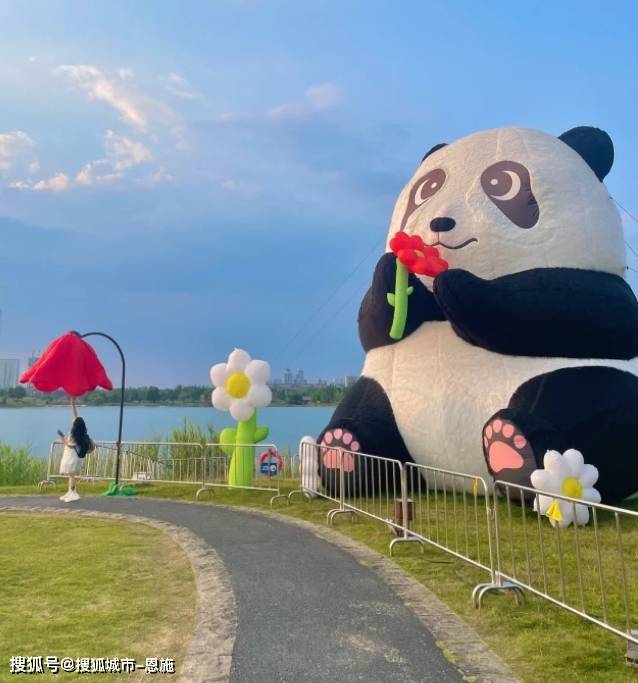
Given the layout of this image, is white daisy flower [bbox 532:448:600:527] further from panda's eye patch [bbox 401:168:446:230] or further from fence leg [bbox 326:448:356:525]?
panda's eye patch [bbox 401:168:446:230]

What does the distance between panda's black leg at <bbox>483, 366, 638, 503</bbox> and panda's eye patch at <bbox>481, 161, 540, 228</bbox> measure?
2.13 m

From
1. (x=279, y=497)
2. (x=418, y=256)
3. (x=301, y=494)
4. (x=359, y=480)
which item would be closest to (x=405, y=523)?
(x=359, y=480)

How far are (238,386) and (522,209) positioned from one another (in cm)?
547

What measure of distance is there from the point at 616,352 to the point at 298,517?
14.9 feet

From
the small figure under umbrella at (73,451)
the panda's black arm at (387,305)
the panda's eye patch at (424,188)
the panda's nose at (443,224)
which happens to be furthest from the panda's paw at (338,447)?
the small figure under umbrella at (73,451)

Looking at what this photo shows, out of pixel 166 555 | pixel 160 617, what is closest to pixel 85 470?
pixel 166 555

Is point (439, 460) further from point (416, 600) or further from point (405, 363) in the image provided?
point (416, 600)

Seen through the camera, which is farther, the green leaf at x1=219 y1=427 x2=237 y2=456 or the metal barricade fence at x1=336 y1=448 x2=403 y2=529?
the green leaf at x1=219 y1=427 x2=237 y2=456

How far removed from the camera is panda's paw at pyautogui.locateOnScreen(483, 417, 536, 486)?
6.30m

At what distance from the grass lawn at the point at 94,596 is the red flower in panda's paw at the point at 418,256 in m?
4.41

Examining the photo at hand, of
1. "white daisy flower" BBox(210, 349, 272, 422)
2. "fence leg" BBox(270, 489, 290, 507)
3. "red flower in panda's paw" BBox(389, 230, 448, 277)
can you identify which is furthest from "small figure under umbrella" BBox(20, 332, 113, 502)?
"red flower in panda's paw" BBox(389, 230, 448, 277)

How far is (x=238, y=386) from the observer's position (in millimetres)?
10266

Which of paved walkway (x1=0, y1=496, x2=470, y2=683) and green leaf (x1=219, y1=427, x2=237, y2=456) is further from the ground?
green leaf (x1=219, y1=427, x2=237, y2=456)

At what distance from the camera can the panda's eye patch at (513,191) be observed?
25.2 feet
